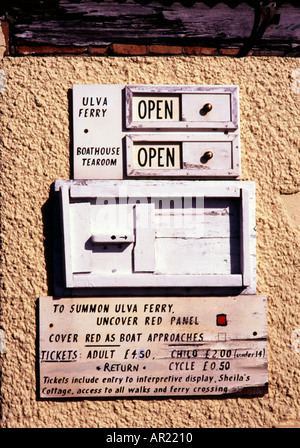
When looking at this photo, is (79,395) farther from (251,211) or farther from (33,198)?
(251,211)

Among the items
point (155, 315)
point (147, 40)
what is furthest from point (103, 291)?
point (147, 40)

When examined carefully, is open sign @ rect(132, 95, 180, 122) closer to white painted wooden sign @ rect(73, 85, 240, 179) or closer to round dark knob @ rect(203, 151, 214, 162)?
white painted wooden sign @ rect(73, 85, 240, 179)

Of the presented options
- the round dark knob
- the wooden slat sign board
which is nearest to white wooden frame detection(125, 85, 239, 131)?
the round dark knob

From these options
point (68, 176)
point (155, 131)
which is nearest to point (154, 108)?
point (155, 131)

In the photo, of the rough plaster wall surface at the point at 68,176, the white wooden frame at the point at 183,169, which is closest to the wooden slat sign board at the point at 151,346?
the rough plaster wall surface at the point at 68,176

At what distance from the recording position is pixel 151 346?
229 centimetres

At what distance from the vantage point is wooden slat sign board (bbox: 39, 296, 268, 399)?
2277 millimetres

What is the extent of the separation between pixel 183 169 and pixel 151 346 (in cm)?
85

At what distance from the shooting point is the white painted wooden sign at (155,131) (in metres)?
2.34

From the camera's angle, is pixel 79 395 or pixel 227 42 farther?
pixel 227 42

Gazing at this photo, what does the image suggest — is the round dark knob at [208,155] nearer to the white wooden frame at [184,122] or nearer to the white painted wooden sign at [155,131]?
the white painted wooden sign at [155,131]

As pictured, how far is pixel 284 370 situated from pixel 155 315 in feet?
2.23

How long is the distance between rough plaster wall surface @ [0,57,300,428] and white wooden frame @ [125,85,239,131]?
0.06 m

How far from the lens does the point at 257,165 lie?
2406mm
